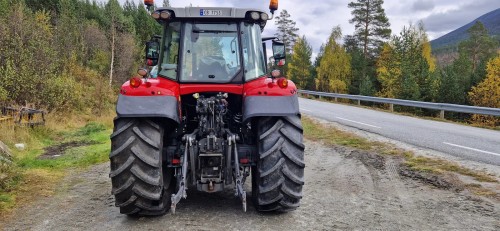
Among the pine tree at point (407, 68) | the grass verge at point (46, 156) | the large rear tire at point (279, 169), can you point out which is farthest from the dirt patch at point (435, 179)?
the pine tree at point (407, 68)

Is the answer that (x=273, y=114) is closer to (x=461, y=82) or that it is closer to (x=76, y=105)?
(x=76, y=105)

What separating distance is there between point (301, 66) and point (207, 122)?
5402 cm

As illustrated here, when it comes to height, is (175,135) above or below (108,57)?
below

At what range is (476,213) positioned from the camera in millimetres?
4504

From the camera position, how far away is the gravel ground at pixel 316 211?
4.21 metres

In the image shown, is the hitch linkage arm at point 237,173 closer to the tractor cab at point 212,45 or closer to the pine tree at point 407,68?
the tractor cab at point 212,45

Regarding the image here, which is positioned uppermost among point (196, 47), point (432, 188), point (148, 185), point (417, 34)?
point (417, 34)

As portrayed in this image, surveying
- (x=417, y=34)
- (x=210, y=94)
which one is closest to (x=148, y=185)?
(x=210, y=94)

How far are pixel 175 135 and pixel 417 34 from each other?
134 ft

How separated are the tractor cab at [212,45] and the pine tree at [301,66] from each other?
53266 millimetres

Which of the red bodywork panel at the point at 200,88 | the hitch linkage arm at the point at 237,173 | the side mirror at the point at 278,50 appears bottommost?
the hitch linkage arm at the point at 237,173

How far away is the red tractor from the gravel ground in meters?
0.25

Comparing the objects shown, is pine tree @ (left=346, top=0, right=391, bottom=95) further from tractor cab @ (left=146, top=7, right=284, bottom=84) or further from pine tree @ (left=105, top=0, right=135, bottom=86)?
tractor cab @ (left=146, top=7, right=284, bottom=84)

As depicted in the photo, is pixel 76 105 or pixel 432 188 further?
pixel 76 105
